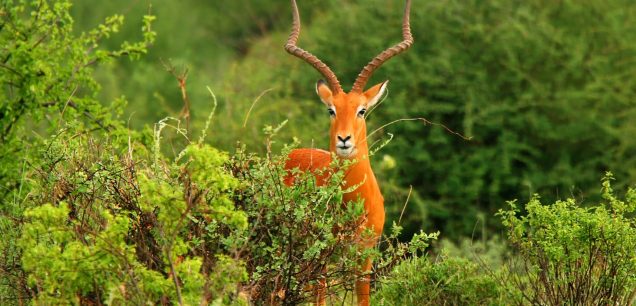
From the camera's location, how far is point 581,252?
7.28 m

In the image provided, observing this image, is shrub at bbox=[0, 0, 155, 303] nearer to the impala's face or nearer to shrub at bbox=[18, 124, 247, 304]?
the impala's face

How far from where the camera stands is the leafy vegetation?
614 cm

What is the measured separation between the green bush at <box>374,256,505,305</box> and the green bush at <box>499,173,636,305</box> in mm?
422

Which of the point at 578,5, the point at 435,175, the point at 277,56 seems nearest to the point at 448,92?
the point at 435,175

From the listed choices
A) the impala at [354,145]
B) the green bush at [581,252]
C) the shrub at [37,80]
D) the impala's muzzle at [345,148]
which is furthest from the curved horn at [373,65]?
the green bush at [581,252]

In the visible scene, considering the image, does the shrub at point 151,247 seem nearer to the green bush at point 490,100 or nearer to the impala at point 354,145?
the impala at point 354,145

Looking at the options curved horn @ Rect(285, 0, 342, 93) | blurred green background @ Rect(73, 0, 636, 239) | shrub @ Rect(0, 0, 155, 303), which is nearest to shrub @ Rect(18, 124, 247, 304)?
shrub @ Rect(0, 0, 155, 303)

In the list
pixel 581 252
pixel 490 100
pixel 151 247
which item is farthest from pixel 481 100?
pixel 151 247

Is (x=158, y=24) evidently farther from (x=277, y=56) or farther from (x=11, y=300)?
(x=11, y=300)

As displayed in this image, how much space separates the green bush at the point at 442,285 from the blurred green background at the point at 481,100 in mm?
6852

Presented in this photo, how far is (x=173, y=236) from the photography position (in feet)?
19.1

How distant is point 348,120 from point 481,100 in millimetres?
7954

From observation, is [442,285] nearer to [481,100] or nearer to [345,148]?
[345,148]

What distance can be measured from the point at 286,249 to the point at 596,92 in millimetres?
10571
